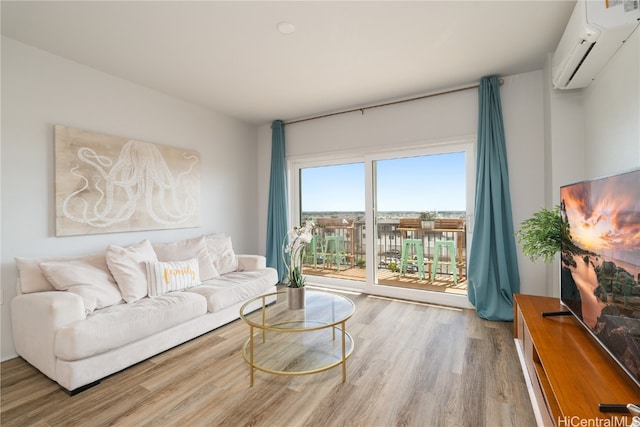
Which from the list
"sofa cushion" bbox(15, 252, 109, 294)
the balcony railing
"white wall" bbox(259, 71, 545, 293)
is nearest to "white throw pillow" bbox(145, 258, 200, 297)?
"sofa cushion" bbox(15, 252, 109, 294)

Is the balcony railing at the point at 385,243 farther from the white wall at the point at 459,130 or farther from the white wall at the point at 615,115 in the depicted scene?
the white wall at the point at 615,115

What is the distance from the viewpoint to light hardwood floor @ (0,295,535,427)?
1.66m

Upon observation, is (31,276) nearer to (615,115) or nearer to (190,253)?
(190,253)

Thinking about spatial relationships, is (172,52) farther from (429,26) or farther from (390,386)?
(390,386)

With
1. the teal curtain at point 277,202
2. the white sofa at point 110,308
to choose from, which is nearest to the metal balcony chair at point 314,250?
the teal curtain at point 277,202

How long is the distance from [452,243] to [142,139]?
389 centimetres

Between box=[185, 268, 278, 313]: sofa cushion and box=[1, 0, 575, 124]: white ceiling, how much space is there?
219cm

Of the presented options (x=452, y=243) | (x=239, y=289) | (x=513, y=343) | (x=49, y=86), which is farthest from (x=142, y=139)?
(x=513, y=343)

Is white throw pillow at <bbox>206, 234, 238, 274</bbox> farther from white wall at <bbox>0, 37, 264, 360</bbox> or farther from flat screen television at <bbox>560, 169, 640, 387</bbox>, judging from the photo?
flat screen television at <bbox>560, 169, 640, 387</bbox>

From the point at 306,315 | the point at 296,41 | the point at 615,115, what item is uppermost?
the point at 296,41

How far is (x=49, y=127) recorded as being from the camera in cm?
259

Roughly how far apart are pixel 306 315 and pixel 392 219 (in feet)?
7.03

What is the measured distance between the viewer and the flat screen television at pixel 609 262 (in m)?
1.14

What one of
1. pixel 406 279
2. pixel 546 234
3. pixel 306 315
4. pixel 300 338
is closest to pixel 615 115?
pixel 546 234
